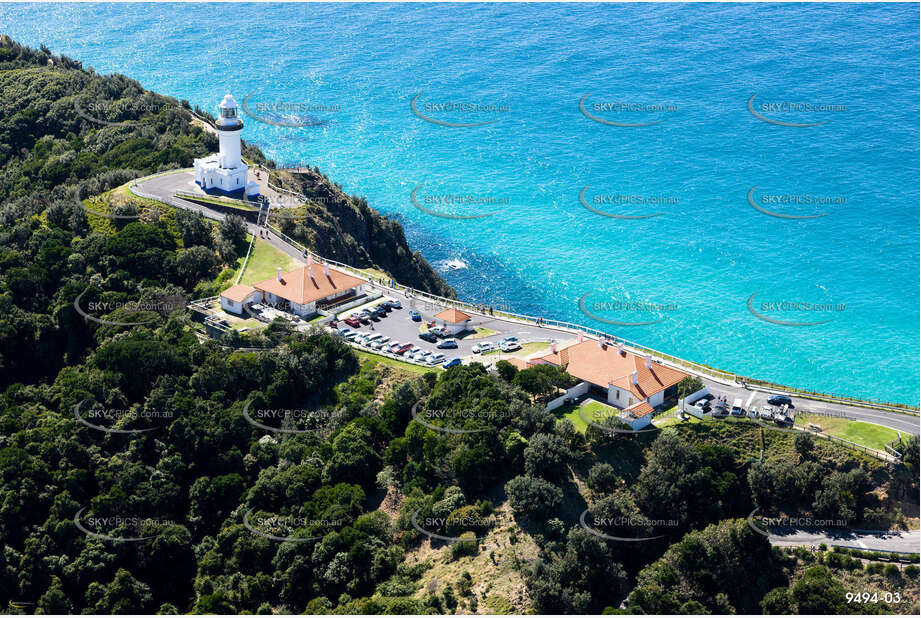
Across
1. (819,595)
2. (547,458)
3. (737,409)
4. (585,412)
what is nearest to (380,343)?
(585,412)

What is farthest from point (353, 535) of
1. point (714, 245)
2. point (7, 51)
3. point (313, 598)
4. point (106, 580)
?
point (7, 51)

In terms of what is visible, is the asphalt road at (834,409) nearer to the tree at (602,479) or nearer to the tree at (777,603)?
the tree at (602,479)

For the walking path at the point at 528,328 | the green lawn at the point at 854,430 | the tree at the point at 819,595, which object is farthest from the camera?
the walking path at the point at 528,328

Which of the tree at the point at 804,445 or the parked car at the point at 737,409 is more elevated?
the parked car at the point at 737,409

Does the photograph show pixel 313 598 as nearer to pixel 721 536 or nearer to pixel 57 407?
pixel 721 536

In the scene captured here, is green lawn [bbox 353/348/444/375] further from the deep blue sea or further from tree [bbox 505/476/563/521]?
the deep blue sea

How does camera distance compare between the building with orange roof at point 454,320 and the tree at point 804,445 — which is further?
the building with orange roof at point 454,320

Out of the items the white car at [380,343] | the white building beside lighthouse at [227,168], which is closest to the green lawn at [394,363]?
the white car at [380,343]
